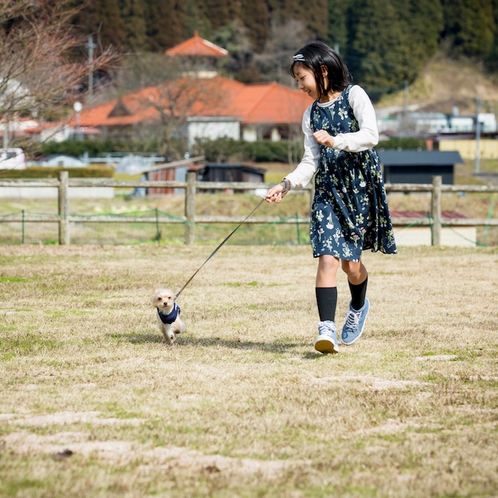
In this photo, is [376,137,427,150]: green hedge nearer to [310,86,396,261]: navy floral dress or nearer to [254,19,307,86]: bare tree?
[254,19,307,86]: bare tree

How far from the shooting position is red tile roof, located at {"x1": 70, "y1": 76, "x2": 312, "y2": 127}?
4715 centimetres

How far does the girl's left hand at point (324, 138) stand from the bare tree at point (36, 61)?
25.4 ft

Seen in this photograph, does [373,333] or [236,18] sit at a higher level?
[236,18]

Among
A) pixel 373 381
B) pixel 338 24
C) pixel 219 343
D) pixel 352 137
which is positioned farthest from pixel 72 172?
pixel 338 24

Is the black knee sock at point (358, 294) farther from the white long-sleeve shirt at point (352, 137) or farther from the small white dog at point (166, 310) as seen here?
the small white dog at point (166, 310)

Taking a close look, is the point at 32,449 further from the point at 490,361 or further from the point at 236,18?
the point at 236,18

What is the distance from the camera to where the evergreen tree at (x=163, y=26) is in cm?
7875

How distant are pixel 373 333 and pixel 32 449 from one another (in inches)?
130

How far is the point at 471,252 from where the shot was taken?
13.1 metres

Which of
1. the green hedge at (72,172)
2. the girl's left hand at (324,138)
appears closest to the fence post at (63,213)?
the girl's left hand at (324,138)

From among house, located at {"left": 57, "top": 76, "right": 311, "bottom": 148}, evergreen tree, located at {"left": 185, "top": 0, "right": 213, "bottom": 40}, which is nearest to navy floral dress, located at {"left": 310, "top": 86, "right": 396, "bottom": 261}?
house, located at {"left": 57, "top": 76, "right": 311, "bottom": 148}

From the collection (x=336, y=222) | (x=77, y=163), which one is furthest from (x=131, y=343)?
(x=77, y=163)

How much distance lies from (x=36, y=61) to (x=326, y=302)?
26.3 feet

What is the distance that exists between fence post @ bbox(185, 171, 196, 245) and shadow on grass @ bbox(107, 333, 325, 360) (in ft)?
26.9
